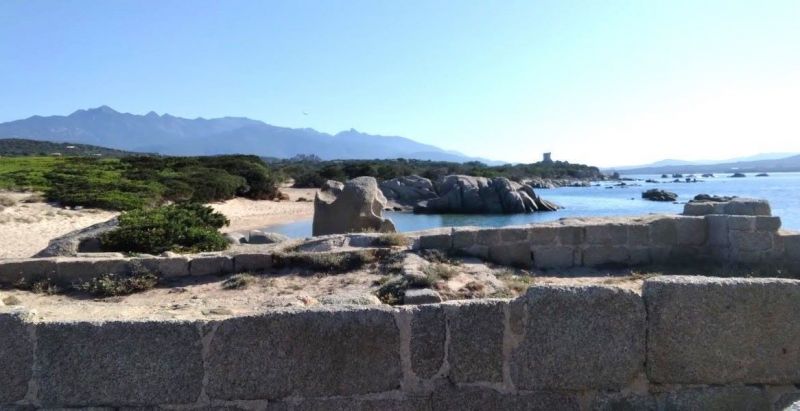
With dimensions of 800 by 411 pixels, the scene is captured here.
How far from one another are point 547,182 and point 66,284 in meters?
80.4

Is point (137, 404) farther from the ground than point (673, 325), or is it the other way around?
point (673, 325)

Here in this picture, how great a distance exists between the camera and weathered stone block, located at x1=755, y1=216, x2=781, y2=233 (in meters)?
8.18

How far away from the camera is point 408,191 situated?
46969 millimetres

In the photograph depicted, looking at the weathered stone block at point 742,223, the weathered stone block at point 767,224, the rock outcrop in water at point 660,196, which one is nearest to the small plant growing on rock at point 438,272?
the weathered stone block at point 742,223

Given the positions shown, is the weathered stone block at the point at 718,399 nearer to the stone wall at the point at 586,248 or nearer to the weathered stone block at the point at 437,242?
the stone wall at the point at 586,248

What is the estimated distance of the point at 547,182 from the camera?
84.5m

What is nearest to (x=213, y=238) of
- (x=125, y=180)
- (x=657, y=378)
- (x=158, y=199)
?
(x=657, y=378)

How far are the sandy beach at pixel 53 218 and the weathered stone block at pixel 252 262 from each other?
11801mm

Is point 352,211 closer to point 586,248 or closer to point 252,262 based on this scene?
point 252,262

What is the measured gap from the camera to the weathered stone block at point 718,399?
3.16 meters

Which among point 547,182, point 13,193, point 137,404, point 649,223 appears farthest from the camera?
point 547,182

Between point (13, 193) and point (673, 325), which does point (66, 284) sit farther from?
point (13, 193)

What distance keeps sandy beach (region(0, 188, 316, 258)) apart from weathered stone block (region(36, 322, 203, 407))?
1679cm

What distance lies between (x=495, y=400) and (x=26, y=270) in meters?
7.37
